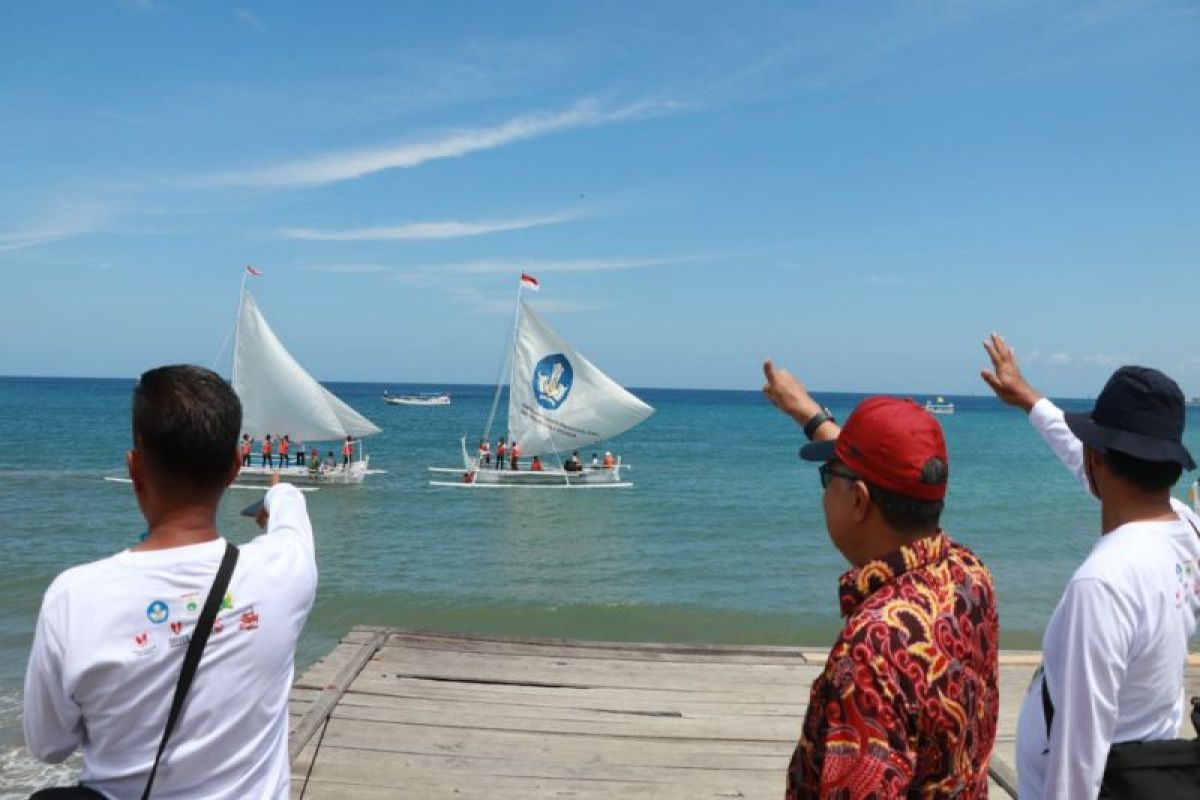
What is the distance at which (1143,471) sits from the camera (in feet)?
7.13

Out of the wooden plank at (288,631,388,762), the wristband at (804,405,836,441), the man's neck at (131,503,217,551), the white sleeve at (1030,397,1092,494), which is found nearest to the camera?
the man's neck at (131,503,217,551)

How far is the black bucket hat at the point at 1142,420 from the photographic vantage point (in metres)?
2.16

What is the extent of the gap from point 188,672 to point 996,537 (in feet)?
71.6

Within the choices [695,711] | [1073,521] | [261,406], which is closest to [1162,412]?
[695,711]

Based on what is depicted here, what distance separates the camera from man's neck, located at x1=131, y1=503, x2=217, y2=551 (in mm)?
1779

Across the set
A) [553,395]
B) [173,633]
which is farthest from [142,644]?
[553,395]

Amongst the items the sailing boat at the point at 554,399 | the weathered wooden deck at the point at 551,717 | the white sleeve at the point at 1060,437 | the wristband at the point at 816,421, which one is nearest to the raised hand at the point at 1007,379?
the white sleeve at the point at 1060,437

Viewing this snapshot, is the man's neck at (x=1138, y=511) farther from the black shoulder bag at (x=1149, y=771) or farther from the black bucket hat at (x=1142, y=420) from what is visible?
the black shoulder bag at (x=1149, y=771)

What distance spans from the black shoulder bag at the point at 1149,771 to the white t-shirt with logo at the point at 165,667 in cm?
179

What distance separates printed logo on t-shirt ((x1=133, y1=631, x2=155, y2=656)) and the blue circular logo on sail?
1225 inches

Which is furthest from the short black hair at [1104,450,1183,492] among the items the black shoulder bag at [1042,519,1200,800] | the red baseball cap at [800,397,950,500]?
the red baseball cap at [800,397,950,500]

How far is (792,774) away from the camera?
1607 mm

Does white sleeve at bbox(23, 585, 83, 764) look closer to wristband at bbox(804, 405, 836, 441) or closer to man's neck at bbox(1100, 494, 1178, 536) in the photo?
wristband at bbox(804, 405, 836, 441)

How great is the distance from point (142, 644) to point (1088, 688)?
6.41 feet
